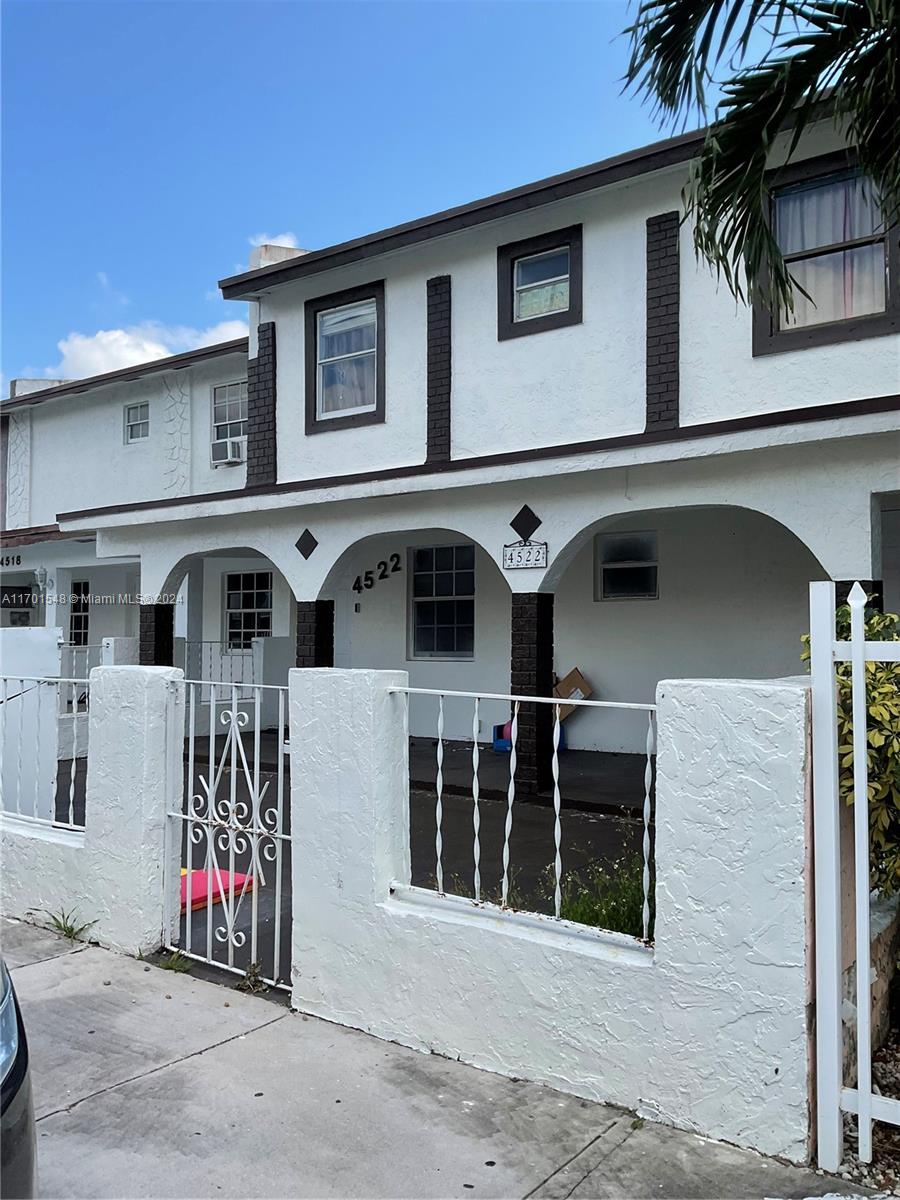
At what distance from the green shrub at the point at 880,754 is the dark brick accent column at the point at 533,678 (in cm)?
547

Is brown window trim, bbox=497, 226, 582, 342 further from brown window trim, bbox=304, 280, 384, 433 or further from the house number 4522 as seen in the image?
the house number 4522

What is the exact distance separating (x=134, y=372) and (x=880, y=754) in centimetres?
1382

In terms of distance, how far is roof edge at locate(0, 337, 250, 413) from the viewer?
13.7 m

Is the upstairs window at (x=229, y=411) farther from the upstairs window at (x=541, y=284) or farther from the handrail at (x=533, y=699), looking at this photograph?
the handrail at (x=533, y=699)

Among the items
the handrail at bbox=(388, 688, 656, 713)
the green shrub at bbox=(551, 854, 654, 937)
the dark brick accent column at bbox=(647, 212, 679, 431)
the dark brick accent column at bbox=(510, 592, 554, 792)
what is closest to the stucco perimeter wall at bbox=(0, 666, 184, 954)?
the handrail at bbox=(388, 688, 656, 713)

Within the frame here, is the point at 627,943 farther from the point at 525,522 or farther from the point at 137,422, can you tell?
the point at 137,422

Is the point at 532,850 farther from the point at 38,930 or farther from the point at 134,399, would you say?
the point at 134,399

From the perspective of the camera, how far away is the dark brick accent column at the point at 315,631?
11.1 m

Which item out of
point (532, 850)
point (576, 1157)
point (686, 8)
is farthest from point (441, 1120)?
point (686, 8)

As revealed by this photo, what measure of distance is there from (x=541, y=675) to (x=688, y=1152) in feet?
20.5

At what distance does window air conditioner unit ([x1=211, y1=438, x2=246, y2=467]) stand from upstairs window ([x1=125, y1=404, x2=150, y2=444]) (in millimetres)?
1837

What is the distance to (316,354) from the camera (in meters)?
11.1

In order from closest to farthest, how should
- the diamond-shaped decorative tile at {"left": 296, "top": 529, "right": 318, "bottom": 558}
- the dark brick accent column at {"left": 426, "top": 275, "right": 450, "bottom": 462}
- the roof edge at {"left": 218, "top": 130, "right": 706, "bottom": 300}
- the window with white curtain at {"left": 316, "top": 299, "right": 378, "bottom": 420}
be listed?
the roof edge at {"left": 218, "top": 130, "right": 706, "bottom": 300}, the dark brick accent column at {"left": 426, "top": 275, "right": 450, "bottom": 462}, the window with white curtain at {"left": 316, "top": 299, "right": 378, "bottom": 420}, the diamond-shaped decorative tile at {"left": 296, "top": 529, "right": 318, "bottom": 558}

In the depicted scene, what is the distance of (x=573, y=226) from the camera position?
903 centimetres
